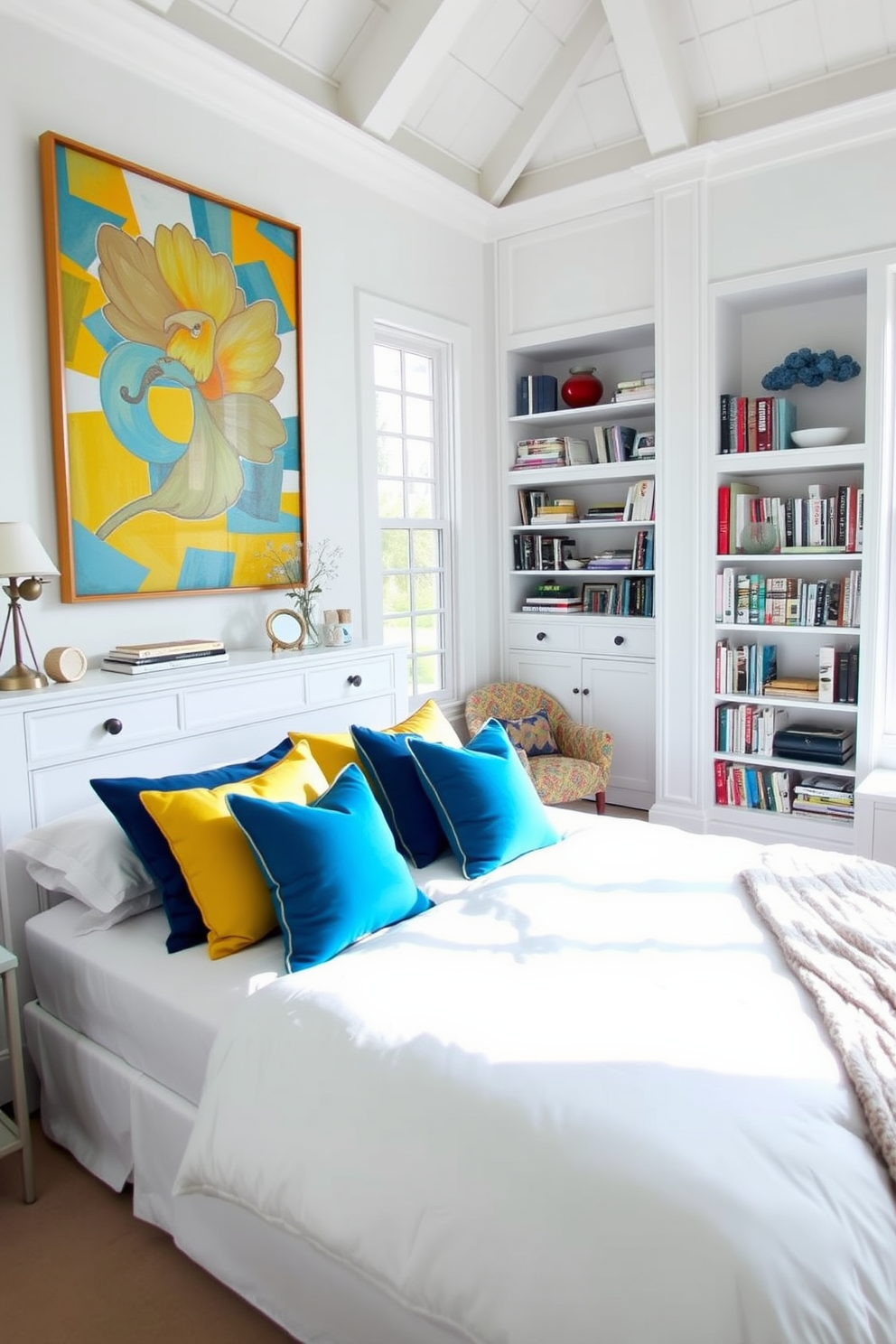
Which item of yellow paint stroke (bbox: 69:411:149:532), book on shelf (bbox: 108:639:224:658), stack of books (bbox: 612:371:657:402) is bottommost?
book on shelf (bbox: 108:639:224:658)

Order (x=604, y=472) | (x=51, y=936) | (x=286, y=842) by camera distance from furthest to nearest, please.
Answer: (x=604, y=472) < (x=51, y=936) < (x=286, y=842)

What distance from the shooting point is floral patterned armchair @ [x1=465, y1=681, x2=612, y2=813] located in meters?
4.01

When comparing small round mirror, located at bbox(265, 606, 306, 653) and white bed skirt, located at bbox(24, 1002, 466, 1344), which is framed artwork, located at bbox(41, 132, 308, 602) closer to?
small round mirror, located at bbox(265, 606, 306, 653)

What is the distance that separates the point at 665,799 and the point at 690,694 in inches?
20.2

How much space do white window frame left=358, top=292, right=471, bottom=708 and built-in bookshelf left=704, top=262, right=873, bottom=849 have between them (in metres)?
1.23

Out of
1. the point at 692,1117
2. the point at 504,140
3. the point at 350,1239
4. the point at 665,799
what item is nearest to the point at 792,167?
the point at 504,140

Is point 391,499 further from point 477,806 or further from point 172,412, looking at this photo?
point 477,806

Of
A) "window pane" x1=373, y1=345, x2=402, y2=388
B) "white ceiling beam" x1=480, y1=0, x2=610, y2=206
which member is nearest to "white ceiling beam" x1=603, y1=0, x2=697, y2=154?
"white ceiling beam" x1=480, y1=0, x2=610, y2=206

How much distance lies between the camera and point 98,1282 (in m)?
1.82

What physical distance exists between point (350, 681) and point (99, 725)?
1036mm

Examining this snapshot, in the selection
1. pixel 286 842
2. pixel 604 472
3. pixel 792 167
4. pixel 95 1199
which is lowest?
pixel 95 1199

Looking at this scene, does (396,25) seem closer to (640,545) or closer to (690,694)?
(640,545)

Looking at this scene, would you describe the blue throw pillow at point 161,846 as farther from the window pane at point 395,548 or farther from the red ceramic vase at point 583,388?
the red ceramic vase at point 583,388

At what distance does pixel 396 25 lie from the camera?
11.6 ft
